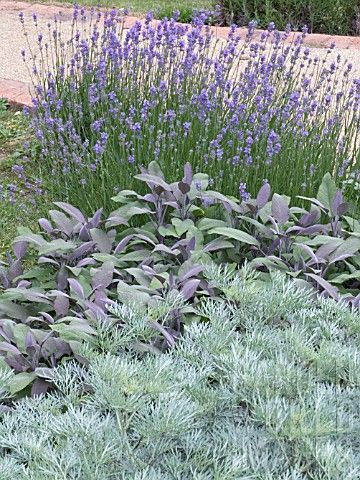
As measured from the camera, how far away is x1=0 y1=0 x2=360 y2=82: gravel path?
281 inches

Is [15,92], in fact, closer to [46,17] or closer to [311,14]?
[46,17]

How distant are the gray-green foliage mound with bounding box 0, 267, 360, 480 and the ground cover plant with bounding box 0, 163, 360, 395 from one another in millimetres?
837

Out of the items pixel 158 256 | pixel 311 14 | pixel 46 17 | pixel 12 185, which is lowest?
pixel 158 256

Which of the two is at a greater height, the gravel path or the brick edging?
the gravel path

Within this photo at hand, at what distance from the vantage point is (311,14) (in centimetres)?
877

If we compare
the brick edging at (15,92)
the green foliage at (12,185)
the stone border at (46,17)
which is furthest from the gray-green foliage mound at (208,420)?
the brick edging at (15,92)

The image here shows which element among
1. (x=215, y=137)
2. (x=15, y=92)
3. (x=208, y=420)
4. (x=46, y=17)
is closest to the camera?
(x=208, y=420)

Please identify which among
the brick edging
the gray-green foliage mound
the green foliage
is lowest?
the green foliage

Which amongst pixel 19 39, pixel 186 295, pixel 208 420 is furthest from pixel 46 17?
pixel 208 420

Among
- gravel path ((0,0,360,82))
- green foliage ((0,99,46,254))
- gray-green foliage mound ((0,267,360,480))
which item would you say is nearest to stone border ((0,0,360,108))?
gravel path ((0,0,360,82))

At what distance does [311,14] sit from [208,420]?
7.67 metres

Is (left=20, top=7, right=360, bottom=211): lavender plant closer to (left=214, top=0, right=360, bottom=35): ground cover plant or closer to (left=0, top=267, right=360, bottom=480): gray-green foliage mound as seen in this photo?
(left=0, top=267, right=360, bottom=480): gray-green foliage mound

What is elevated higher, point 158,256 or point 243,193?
point 243,193

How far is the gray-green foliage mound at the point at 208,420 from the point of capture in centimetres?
153
